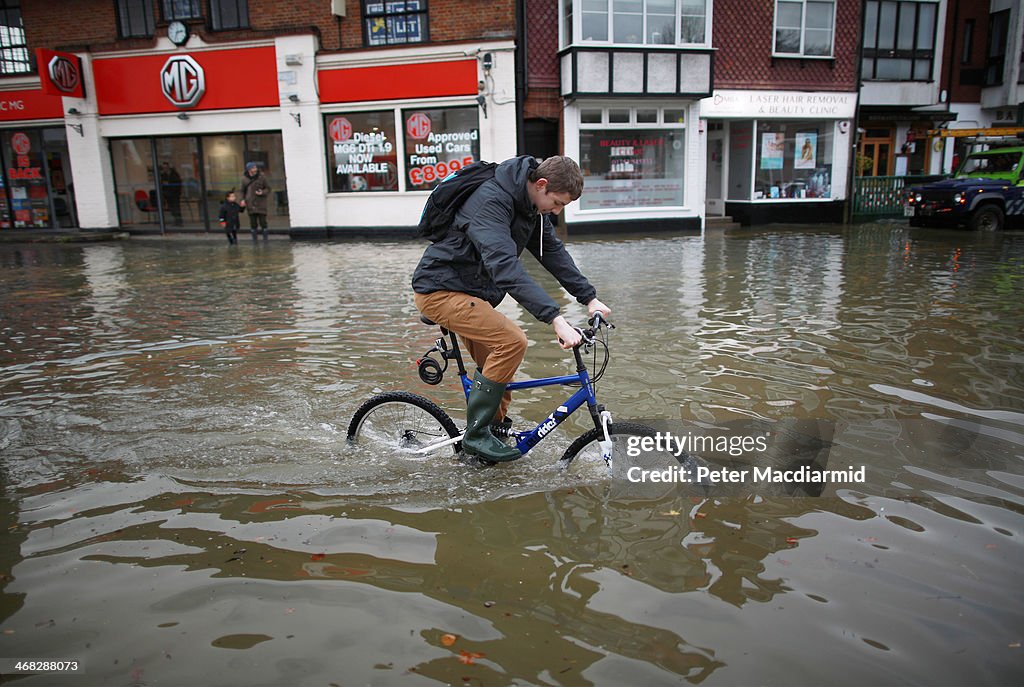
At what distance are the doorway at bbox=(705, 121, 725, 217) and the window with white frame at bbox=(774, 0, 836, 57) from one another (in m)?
2.81

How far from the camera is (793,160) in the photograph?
874 inches

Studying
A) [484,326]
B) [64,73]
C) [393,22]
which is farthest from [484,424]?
Result: [64,73]

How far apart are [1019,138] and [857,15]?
238 inches

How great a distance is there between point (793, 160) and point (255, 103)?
15687 millimetres

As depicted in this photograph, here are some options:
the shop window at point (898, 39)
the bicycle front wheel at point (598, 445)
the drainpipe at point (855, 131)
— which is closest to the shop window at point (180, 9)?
the drainpipe at point (855, 131)

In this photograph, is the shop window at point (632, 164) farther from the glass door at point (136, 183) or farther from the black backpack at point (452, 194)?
the black backpack at point (452, 194)

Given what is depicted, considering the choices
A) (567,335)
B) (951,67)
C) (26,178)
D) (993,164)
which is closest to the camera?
(567,335)

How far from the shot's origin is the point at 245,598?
10.4ft

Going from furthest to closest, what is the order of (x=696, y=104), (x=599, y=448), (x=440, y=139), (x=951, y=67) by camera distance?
(x=951, y=67) < (x=696, y=104) < (x=440, y=139) < (x=599, y=448)

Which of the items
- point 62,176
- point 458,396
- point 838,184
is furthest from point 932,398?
point 62,176

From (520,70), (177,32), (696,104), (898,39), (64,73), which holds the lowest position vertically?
(696,104)

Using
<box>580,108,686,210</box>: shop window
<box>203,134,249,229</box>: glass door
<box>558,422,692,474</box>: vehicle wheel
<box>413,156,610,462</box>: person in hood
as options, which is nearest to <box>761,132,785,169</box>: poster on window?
<box>580,108,686,210</box>: shop window

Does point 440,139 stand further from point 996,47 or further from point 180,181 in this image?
point 996,47

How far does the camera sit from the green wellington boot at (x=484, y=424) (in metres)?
4.16
